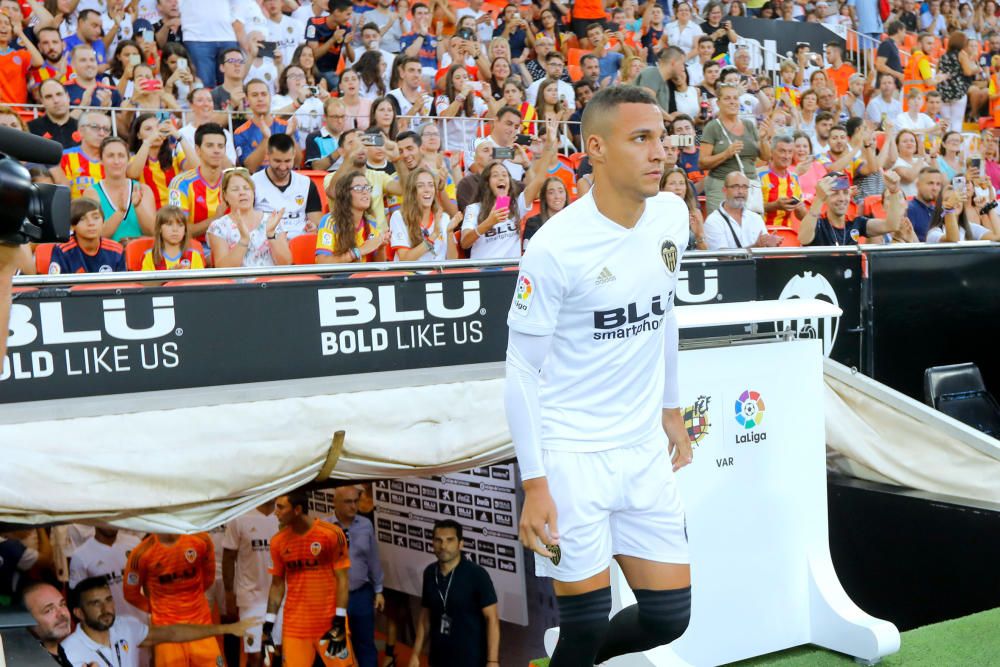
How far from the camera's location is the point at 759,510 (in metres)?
5.44

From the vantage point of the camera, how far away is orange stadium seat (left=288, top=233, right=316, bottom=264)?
7160 millimetres

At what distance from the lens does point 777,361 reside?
5484 millimetres

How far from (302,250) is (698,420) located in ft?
9.99

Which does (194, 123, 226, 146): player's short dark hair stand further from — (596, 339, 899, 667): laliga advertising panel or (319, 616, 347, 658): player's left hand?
(596, 339, 899, 667): laliga advertising panel

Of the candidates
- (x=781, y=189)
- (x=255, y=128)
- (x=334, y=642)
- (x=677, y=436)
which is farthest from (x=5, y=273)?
(x=781, y=189)

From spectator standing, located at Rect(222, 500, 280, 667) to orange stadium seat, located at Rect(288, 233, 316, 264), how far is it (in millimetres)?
1982

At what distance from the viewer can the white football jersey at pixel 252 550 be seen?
8.01 m

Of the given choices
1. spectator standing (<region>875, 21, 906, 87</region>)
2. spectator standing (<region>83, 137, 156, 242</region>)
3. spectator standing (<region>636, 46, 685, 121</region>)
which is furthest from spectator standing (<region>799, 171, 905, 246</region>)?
spectator standing (<region>875, 21, 906, 87</region>)

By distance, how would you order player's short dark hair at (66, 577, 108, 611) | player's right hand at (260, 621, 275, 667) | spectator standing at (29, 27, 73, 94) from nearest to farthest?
1. player's short dark hair at (66, 577, 108, 611)
2. player's right hand at (260, 621, 275, 667)
3. spectator standing at (29, 27, 73, 94)

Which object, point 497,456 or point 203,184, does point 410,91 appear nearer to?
point 203,184

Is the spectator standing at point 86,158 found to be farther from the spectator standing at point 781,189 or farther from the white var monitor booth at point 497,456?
the spectator standing at point 781,189

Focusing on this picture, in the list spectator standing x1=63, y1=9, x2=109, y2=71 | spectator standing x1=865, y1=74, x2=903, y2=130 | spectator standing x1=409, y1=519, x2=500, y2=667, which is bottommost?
spectator standing x1=409, y1=519, x2=500, y2=667

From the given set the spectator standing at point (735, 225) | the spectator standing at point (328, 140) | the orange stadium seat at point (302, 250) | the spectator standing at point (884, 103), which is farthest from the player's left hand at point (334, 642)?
the spectator standing at point (884, 103)

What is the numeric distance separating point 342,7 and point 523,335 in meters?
8.88
